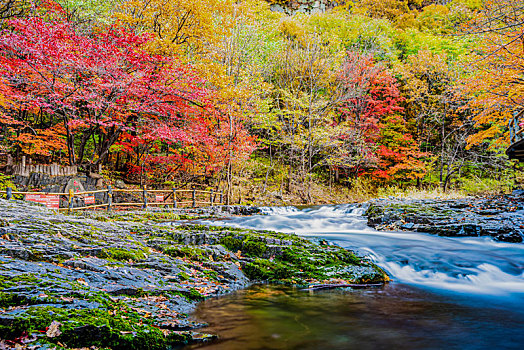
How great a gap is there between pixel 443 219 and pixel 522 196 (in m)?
4.77

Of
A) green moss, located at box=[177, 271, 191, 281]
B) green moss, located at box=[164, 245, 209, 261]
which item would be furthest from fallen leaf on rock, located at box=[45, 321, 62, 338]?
green moss, located at box=[164, 245, 209, 261]

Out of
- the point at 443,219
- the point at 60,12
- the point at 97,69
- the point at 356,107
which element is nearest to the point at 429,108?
the point at 356,107

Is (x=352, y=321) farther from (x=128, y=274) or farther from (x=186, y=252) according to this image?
(x=186, y=252)

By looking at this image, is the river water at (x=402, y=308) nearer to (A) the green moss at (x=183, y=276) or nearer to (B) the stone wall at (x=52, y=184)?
(A) the green moss at (x=183, y=276)

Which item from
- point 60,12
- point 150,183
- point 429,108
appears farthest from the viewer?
point 429,108

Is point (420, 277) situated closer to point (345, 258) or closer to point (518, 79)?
point (345, 258)

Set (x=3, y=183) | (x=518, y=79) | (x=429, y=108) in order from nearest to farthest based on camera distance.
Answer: (x=518, y=79) → (x=3, y=183) → (x=429, y=108)

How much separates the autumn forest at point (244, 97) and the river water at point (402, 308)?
24.5 ft

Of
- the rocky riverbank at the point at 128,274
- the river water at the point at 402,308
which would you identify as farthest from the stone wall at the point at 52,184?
the river water at the point at 402,308

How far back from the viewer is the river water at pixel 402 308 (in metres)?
3.05

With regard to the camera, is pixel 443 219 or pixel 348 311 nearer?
pixel 348 311

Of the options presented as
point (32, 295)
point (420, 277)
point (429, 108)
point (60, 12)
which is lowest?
point (420, 277)

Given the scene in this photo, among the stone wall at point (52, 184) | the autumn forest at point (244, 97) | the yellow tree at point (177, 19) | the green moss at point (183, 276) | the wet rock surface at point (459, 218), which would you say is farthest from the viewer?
the yellow tree at point (177, 19)

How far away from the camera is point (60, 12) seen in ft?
51.6
